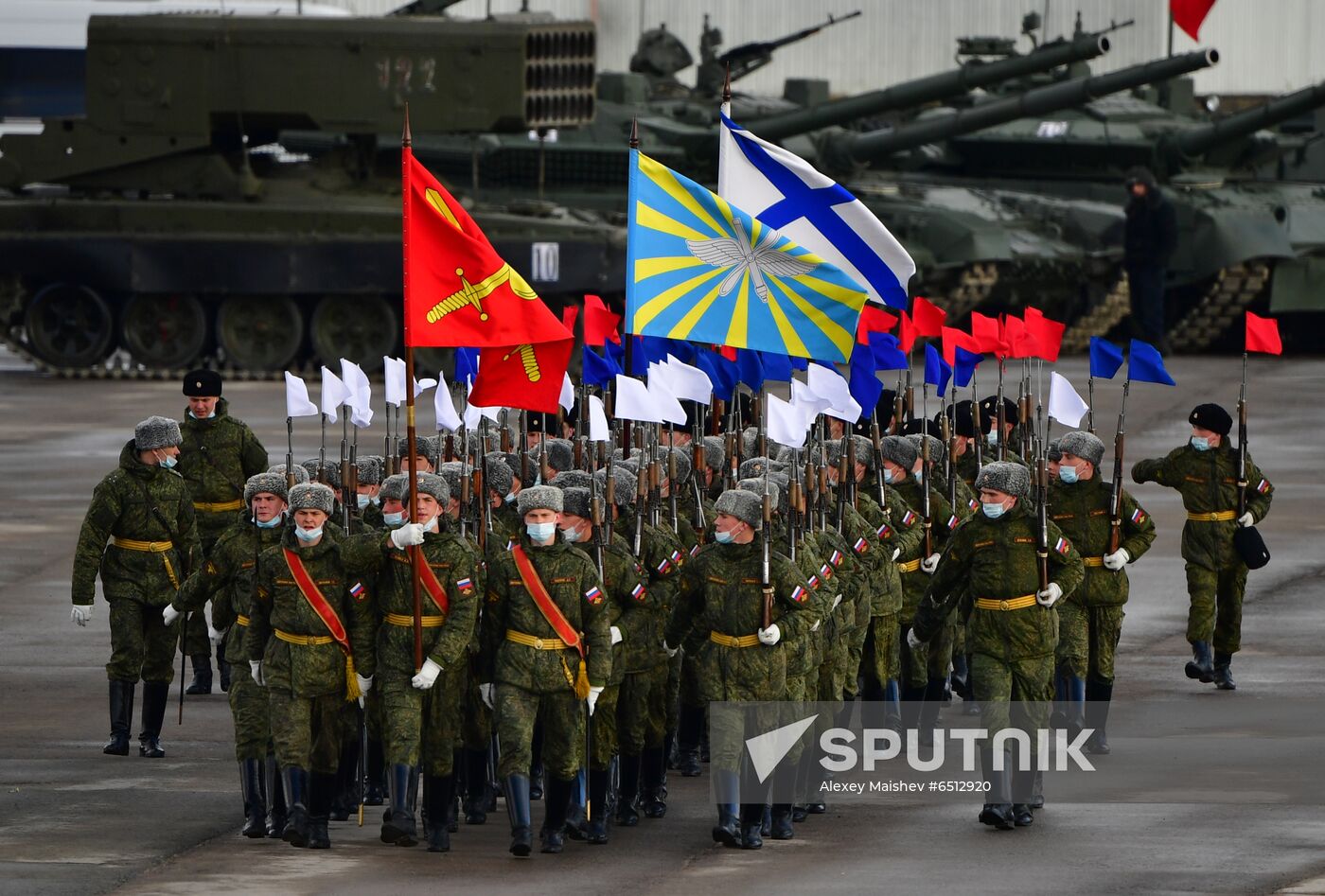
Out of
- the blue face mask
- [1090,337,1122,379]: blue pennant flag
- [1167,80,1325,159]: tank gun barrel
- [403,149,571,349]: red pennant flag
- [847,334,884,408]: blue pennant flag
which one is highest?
[1167,80,1325,159]: tank gun barrel

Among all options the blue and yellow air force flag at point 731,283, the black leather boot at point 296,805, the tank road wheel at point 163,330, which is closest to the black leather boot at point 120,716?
the black leather boot at point 296,805

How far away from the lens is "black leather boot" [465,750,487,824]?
11656 millimetres

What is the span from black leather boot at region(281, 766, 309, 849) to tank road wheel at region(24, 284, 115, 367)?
68.5ft

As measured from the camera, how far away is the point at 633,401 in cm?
1223

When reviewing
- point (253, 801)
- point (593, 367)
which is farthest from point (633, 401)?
point (253, 801)

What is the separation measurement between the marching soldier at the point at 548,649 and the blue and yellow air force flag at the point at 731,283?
2.01m

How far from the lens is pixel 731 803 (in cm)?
1105

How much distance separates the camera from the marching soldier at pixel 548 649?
11.0 m

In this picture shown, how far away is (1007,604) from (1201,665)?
11.6 feet

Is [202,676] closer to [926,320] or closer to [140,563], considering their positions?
[140,563]

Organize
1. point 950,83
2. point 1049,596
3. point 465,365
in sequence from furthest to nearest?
point 950,83 → point 465,365 → point 1049,596

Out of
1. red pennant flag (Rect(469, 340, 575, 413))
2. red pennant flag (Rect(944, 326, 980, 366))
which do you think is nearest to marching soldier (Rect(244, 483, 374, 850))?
red pennant flag (Rect(469, 340, 575, 413))

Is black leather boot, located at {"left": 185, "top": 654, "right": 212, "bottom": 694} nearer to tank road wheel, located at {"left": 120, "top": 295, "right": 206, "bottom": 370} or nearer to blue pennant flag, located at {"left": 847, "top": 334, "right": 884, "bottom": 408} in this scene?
blue pennant flag, located at {"left": 847, "top": 334, "right": 884, "bottom": 408}

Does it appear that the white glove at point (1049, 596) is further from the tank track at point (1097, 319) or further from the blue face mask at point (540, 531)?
the tank track at point (1097, 319)
